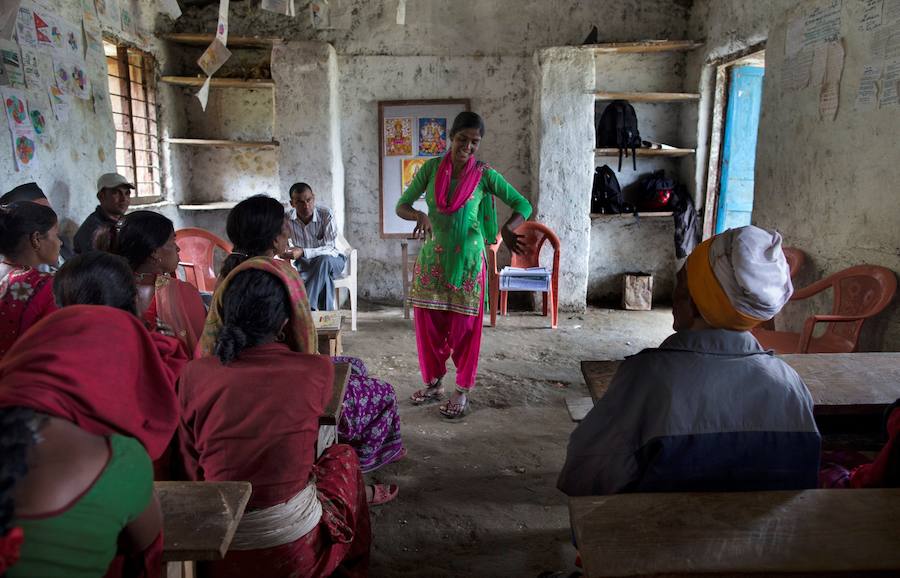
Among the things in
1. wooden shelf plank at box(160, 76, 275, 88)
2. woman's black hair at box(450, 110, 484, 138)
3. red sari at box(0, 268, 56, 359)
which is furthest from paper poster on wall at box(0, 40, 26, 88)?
woman's black hair at box(450, 110, 484, 138)

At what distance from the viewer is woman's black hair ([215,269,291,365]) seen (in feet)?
5.32

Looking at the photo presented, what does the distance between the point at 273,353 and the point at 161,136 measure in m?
5.44

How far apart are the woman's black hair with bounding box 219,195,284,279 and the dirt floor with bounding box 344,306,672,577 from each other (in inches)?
47.6

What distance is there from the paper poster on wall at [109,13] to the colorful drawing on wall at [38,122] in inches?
50.6

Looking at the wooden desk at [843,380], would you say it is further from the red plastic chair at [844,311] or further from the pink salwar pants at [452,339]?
the pink salwar pants at [452,339]

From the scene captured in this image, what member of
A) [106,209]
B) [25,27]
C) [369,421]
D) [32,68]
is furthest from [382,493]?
[25,27]

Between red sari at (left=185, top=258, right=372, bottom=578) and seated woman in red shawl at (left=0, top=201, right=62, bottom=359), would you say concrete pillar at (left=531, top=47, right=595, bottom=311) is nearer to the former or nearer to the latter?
seated woman in red shawl at (left=0, top=201, right=62, bottom=359)

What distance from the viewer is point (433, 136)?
21.5 ft

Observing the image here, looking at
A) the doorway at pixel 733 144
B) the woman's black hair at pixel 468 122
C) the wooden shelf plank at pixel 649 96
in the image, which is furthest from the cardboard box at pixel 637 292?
the woman's black hair at pixel 468 122

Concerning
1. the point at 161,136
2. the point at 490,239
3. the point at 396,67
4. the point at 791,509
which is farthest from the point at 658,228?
the point at 791,509

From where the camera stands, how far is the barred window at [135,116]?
5.52 m

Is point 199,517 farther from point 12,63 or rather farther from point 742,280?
point 12,63

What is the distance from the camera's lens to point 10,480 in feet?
2.47

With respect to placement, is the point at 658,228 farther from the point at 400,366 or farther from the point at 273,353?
the point at 273,353
